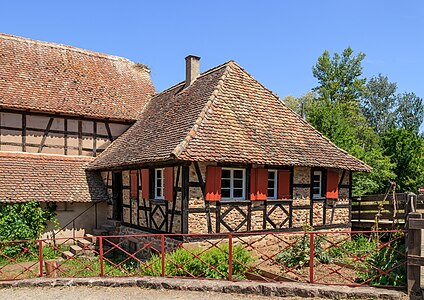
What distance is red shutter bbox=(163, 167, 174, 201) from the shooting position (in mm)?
11383

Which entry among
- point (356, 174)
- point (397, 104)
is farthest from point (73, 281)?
point (397, 104)

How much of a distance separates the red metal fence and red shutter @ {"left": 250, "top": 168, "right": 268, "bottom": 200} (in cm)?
120

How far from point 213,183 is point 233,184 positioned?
89cm

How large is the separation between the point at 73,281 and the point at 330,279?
17.7ft

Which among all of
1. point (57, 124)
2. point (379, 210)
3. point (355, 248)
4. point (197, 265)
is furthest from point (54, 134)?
point (379, 210)

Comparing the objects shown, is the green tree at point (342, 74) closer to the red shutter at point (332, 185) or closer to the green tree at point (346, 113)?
the green tree at point (346, 113)

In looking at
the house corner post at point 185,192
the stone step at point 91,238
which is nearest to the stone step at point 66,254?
the stone step at point 91,238

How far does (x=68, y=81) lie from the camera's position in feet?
56.3

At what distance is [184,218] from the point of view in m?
10.8

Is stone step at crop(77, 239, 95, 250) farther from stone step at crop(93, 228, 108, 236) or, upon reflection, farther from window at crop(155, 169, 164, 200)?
window at crop(155, 169, 164, 200)

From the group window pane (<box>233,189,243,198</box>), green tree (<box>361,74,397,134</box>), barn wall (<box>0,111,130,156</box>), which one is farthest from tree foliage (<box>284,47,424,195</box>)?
barn wall (<box>0,111,130,156</box>)

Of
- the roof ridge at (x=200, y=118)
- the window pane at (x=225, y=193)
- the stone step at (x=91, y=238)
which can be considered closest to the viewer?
the stone step at (x=91, y=238)

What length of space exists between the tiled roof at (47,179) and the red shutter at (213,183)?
18.4 feet

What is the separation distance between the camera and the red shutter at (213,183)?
11.1m
